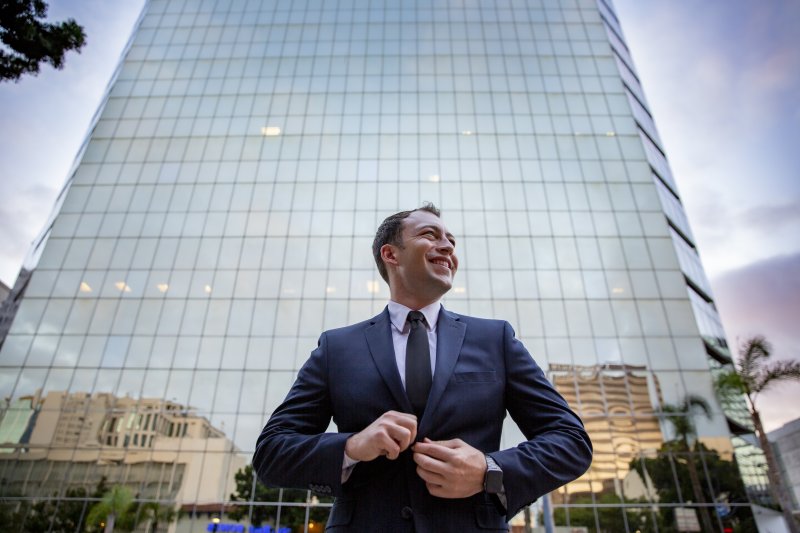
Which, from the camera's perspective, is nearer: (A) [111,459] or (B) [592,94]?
(A) [111,459]

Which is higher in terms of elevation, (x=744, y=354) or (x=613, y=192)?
(x=613, y=192)

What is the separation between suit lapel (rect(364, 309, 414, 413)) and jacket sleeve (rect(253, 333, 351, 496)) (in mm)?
242

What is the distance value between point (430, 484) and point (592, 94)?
30.7 m

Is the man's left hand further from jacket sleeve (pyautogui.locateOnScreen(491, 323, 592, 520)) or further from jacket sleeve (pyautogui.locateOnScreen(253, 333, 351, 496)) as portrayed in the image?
jacket sleeve (pyautogui.locateOnScreen(253, 333, 351, 496))

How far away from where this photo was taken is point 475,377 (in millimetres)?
1833

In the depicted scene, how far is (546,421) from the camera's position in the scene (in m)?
1.80

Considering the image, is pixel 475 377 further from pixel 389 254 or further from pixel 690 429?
pixel 690 429

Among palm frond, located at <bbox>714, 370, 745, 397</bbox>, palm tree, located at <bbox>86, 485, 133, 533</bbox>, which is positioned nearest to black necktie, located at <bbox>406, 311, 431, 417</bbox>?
palm tree, located at <bbox>86, 485, 133, 533</bbox>

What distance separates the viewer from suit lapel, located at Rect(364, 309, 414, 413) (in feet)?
5.69

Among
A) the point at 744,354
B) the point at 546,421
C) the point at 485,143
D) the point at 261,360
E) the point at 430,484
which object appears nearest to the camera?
the point at 430,484

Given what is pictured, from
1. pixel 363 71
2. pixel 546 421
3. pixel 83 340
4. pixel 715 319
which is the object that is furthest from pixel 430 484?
pixel 363 71

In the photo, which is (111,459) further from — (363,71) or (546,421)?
(363,71)

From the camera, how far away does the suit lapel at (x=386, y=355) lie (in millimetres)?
1735

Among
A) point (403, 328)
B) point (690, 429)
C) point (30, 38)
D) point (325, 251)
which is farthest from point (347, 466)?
point (690, 429)
